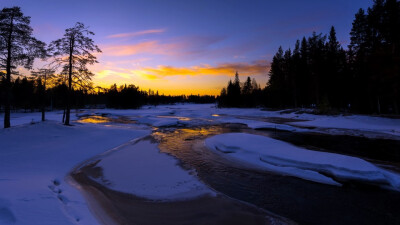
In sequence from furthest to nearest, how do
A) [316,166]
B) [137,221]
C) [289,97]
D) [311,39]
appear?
[289,97], [311,39], [316,166], [137,221]

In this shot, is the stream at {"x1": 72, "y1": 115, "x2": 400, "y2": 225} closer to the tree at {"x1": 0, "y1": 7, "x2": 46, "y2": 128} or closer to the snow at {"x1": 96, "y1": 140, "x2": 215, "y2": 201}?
the snow at {"x1": 96, "y1": 140, "x2": 215, "y2": 201}

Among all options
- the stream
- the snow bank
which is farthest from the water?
the snow bank

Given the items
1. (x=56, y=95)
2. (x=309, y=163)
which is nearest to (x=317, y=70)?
(x=309, y=163)

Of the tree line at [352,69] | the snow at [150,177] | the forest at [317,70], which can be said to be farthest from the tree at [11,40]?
the tree line at [352,69]

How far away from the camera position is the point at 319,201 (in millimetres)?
6004

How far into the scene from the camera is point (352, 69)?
1410 inches

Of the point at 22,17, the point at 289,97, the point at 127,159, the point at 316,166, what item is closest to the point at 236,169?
the point at 316,166

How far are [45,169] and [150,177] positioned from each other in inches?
186

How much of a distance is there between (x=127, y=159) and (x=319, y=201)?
30.1ft

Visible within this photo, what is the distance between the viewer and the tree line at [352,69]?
24.8 m

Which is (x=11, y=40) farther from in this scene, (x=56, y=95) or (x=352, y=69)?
(x=352, y=69)

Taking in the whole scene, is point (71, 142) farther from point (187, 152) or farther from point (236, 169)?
point (236, 169)

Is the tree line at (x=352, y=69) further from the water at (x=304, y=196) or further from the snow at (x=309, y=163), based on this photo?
the water at (x=304, y=196)

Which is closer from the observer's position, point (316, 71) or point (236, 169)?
point (236, 169)
